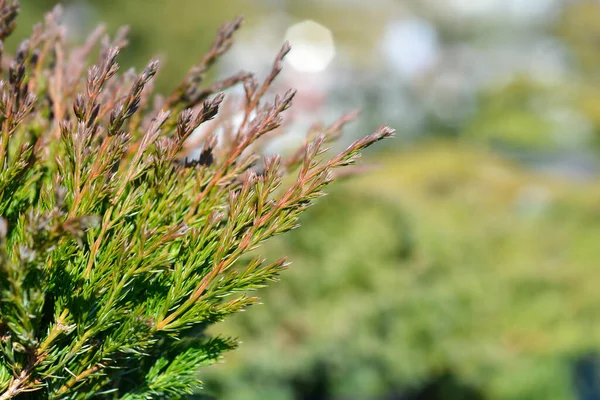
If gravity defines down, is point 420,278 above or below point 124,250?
below

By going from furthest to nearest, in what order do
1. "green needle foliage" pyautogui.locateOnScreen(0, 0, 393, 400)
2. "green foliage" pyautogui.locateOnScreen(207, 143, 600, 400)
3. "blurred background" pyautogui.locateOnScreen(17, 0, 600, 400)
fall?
"blurred background" pyautogui.locateOnScreen(17, 0, 600, 400), "green foliage" pyautogui.locateOnScreen(207, 143, 600, 400), "green needle foliage" pyautogui.locateOnScreen(0, 0, 393, 400)

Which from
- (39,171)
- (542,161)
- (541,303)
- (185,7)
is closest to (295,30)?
(185,7)

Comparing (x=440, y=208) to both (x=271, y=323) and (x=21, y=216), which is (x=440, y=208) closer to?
(x=271, y=323)

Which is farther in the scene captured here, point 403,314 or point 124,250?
point 403,314

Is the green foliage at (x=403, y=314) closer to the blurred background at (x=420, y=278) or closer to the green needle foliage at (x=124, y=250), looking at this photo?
the blurred background at (x=420, y=278)

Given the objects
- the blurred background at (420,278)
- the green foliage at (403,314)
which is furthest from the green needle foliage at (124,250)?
the green foliage at (403,314)

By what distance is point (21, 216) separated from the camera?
1.76 m

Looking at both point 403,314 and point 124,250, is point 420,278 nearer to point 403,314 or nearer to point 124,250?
point 403,314

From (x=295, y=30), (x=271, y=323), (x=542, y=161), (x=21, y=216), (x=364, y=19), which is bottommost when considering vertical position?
(x=271, y=323)

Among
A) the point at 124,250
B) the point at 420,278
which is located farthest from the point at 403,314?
the point at 124,250

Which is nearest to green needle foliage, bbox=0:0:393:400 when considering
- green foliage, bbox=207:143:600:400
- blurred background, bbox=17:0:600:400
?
blurred background, bbox=17:0:600:400

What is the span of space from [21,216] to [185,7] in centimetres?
2815

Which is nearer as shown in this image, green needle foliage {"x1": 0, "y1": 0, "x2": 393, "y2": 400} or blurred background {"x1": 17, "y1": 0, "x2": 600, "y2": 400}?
green needle foliage {"x1": 0, "y1": 0, "x2": 393, "y2": 400}

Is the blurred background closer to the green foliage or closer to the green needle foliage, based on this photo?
the green foliage
